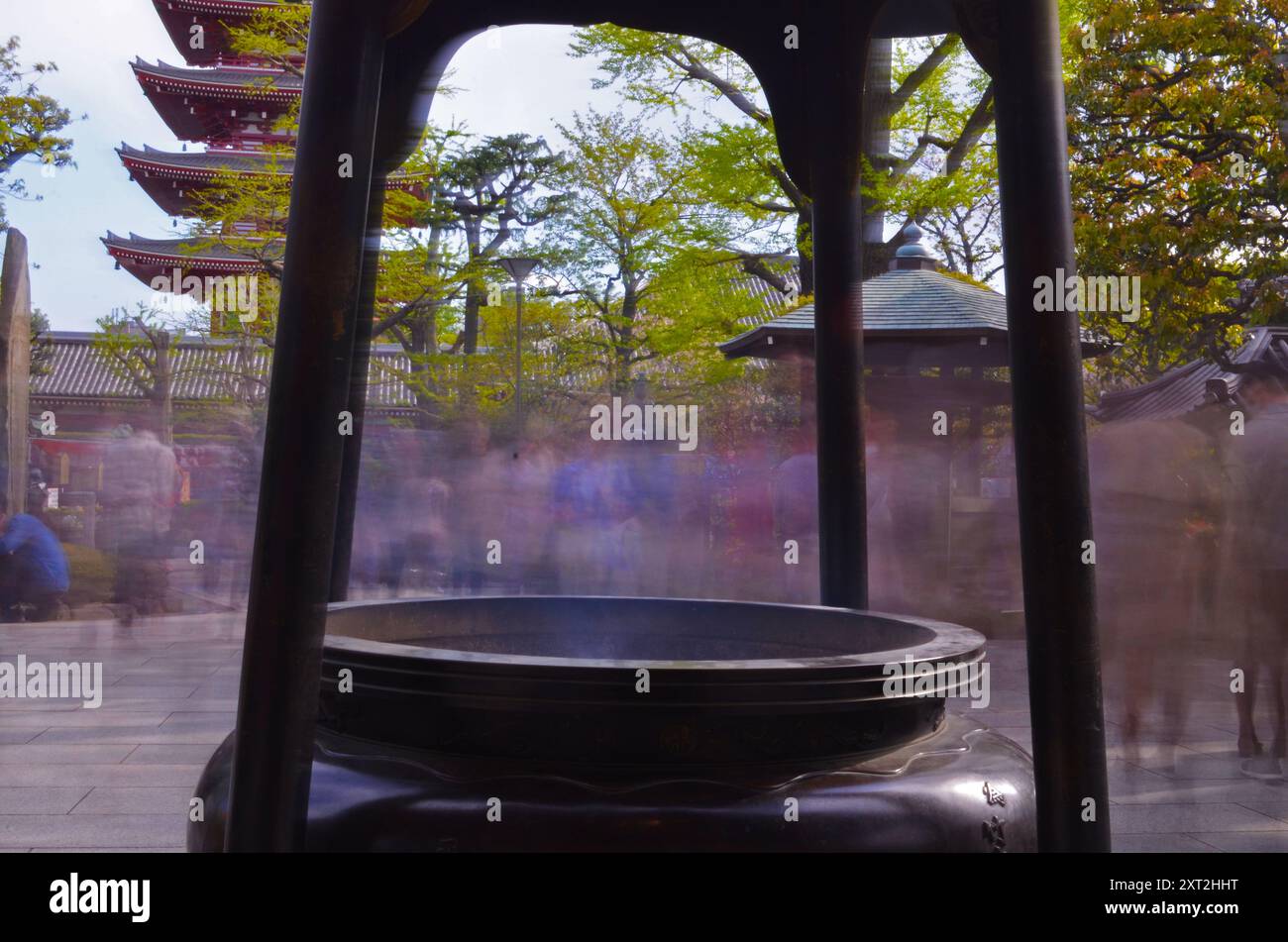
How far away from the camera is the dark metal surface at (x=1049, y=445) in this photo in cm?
187

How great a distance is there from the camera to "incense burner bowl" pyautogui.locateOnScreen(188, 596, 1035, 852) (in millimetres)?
1843

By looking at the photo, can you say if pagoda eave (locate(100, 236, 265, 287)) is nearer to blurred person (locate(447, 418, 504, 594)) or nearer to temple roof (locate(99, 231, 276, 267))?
temple roof (locate(99, 231, 276, 267))

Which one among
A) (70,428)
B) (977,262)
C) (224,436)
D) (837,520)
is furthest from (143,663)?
(70,428)

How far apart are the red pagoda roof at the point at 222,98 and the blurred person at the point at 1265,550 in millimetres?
13314

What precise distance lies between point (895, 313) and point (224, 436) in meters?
10.7

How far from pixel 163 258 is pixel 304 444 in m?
16.2

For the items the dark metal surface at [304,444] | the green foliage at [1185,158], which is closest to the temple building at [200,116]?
the green foliage at [1185,158]

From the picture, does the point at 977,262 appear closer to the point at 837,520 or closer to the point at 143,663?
the point at 143,663

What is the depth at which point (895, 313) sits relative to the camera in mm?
8414

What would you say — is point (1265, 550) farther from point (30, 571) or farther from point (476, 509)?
point (476, 509)

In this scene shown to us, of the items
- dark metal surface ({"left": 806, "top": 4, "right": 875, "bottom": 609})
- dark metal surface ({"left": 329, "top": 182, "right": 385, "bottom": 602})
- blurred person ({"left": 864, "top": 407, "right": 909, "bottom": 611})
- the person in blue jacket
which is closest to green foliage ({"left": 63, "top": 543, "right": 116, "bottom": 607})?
the person in blue jacket

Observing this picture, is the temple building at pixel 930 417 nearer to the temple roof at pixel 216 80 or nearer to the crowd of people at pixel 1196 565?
the crowd of people at pixel 1196 565

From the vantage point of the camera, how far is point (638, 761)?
193 centimetres

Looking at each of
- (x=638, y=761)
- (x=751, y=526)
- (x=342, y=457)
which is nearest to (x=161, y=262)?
(x=751, y=526)
